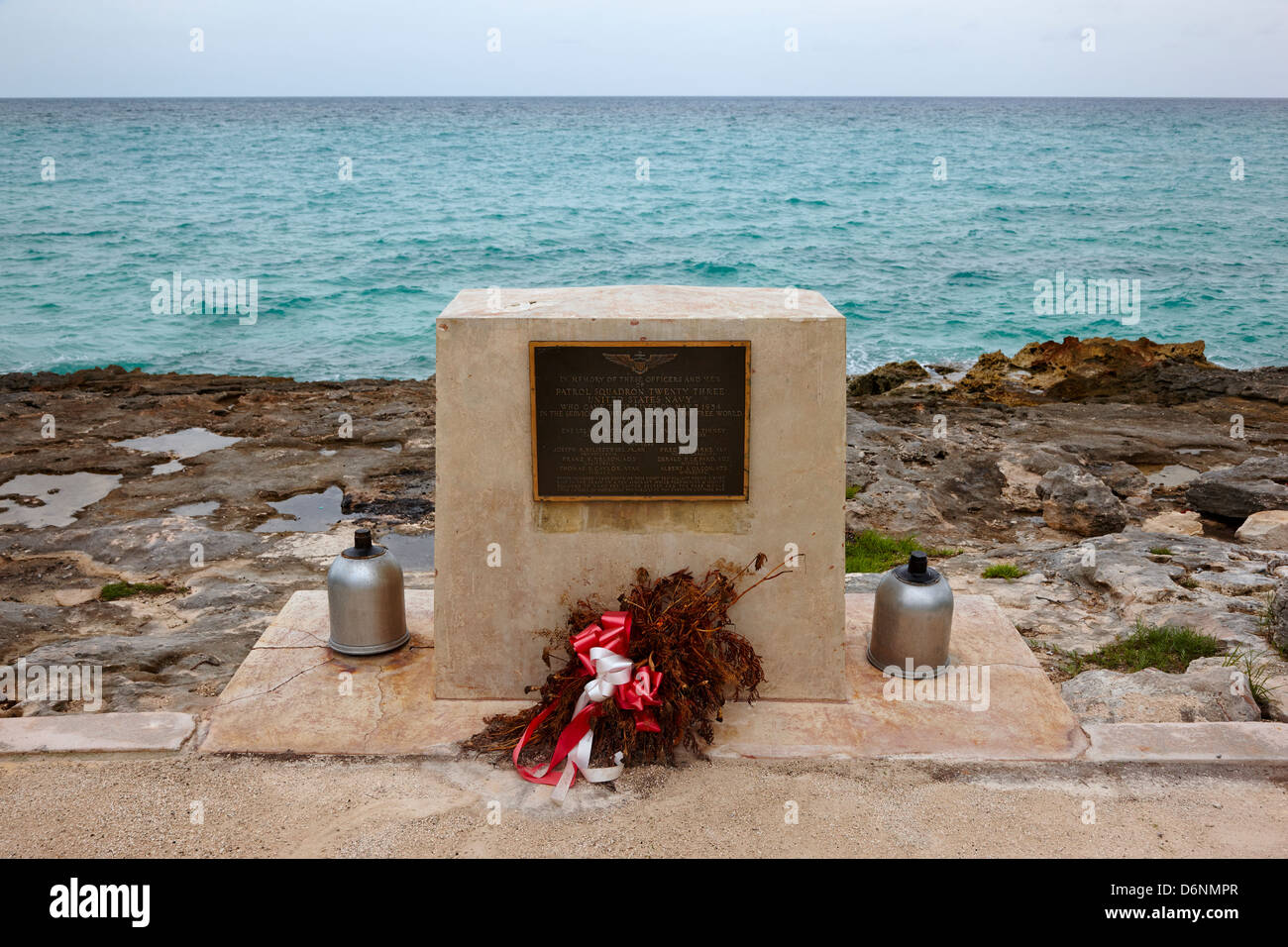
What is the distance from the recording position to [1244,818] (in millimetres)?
3998

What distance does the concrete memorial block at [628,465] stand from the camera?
4.44 m

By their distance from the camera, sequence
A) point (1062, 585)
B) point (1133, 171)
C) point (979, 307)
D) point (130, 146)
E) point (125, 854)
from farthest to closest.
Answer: point (130, 146) → point (1133, 171) → point (979, 307) → point (1062, 585) → point (125, 854)

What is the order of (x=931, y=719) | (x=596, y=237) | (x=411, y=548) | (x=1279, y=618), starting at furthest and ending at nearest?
(x=596, y=237), (x=411, y=548), (x=1279, y=618), (x=931, y=719)

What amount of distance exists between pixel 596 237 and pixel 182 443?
26377mm

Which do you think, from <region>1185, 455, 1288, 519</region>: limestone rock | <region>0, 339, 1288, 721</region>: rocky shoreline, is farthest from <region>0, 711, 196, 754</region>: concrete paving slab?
<region>1185, 455, 1288, 519</region>: limestone rock

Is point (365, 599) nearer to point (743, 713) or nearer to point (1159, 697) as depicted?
point (743, 713)

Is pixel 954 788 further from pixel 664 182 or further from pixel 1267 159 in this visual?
pixel 1267 159

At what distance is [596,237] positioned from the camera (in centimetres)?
3716

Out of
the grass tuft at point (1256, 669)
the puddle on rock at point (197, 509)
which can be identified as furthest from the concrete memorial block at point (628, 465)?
the puddle on rock at point (197, 509)

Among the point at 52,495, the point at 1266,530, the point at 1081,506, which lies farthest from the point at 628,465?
the point at 52,495

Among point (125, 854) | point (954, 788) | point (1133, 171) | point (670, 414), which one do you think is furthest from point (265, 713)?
point (1133, 171)

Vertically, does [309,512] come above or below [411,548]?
above

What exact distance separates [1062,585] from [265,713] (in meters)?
5.52

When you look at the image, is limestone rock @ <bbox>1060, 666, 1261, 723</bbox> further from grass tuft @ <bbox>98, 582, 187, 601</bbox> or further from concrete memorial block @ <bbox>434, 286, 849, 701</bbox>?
grass tuft @ <bbox>98, 582, 187, 601</bbox>
